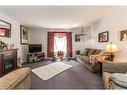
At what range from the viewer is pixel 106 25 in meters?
5.71

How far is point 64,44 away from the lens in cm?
916

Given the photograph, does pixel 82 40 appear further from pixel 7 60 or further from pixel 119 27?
pixel 7 60

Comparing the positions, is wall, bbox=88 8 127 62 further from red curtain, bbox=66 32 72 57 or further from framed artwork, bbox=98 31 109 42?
red curtain, bbox=66 32 72 57

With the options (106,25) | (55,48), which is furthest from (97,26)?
(55,48)

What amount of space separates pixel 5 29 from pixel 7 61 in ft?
3.75

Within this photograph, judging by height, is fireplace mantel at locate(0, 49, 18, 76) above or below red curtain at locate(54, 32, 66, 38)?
below

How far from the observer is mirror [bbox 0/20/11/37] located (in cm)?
468

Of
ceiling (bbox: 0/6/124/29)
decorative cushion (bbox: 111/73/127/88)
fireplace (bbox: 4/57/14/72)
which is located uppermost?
ceiling (bbox: 0/6/124/29)

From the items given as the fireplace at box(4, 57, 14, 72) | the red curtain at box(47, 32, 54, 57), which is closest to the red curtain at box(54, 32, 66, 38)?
the red curtain at box(47, 32, 54, 57)

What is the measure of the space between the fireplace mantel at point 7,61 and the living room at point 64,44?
0.03m

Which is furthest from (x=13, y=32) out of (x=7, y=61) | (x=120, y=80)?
(x=120, y=80)

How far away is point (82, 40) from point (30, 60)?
3.57m

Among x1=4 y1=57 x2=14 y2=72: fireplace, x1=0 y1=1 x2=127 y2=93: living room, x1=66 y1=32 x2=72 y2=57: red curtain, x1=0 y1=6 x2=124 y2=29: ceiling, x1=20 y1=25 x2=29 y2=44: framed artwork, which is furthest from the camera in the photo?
x1=66 y1=32 x2=72 y2=57: red curtain

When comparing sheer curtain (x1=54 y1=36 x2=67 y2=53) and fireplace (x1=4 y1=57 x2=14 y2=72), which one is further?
sheer curtain (x1=54 y1=36 x2=67 y2=53)
